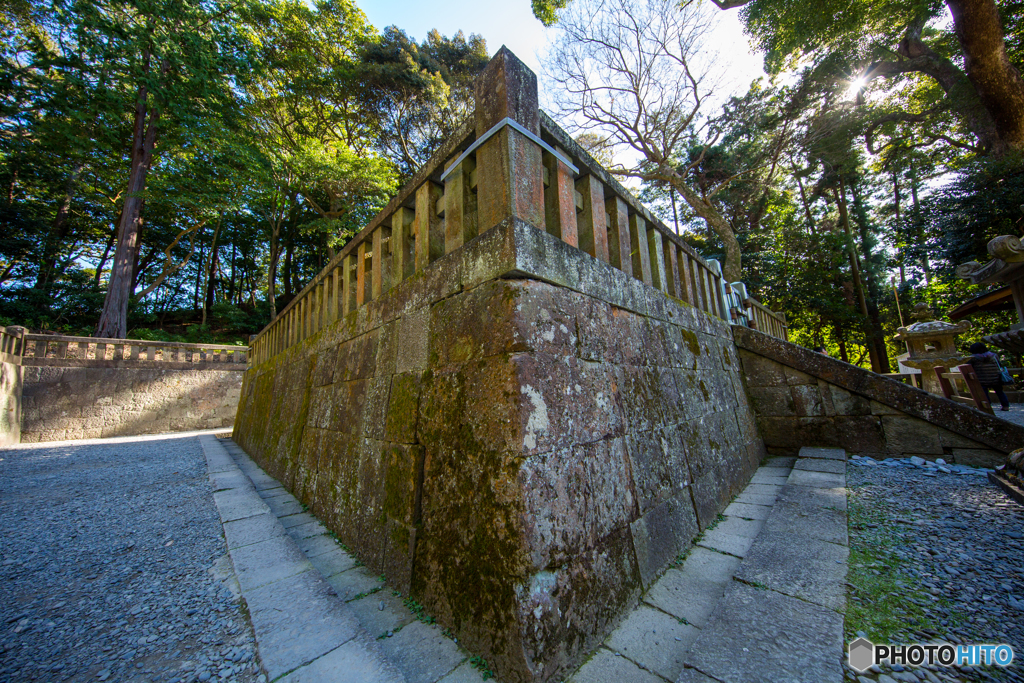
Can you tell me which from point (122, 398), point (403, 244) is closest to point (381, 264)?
point (403, 244)

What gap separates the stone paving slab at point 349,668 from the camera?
3.95 ft

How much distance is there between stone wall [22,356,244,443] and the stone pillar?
13.5 meters

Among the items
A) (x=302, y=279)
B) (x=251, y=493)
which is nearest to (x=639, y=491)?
(x=251, y=493)

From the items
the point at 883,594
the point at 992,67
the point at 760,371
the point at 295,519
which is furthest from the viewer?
the point at 992,67

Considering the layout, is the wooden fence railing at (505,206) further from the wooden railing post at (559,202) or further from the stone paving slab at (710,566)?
the stone paving slab at (710,566)

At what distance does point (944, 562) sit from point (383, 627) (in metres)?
2.70

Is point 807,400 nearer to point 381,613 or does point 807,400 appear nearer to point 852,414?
point 852,414

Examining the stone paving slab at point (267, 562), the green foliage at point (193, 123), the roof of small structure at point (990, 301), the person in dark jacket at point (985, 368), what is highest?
the green foliage at point (193, 123)

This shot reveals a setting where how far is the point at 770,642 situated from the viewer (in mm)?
1277

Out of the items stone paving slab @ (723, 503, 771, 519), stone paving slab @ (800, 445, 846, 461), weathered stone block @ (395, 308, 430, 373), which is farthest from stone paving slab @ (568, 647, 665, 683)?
stone paving slab @ (800, 445, 846, 461)

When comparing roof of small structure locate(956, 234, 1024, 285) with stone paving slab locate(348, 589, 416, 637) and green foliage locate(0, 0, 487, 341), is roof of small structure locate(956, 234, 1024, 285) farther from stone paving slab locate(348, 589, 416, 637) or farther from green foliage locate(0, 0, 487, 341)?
green foliage locate(0, 0, 487, 341)

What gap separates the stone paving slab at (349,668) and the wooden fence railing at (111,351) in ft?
44.9

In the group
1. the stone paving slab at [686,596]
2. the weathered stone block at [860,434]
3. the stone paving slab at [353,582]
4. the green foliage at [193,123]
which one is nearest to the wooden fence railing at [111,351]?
the green foliage at [193,123]

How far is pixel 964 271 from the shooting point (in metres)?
6.70
